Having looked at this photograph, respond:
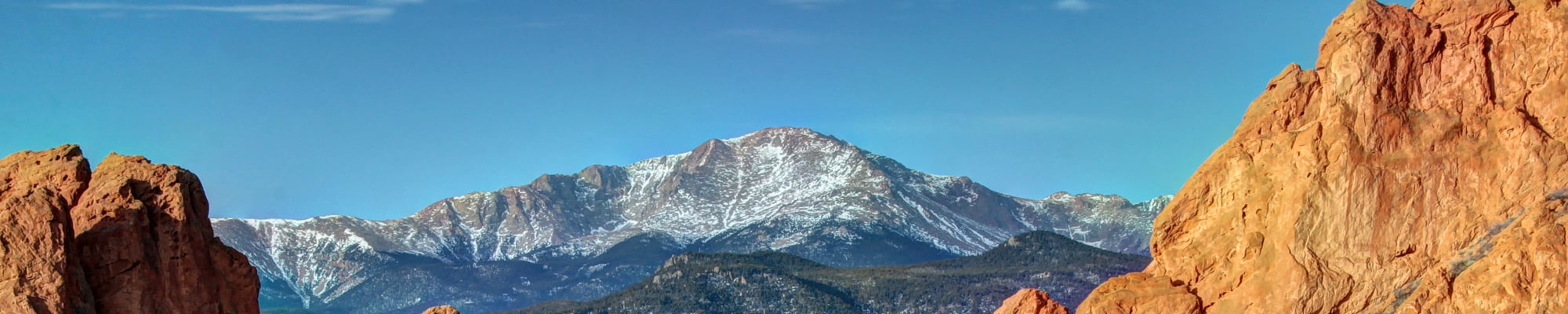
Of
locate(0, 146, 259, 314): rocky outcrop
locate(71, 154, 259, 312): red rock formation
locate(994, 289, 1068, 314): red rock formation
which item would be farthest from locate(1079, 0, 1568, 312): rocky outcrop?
locate(0, 146, 259, 314): rocky outcrop

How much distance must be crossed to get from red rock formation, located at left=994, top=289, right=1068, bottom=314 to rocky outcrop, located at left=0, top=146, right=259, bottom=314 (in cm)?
2788

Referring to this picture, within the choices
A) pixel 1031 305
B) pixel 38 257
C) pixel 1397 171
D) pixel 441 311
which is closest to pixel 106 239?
pixel 38 257

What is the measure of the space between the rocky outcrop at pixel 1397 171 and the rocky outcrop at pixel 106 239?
31162 millimetres

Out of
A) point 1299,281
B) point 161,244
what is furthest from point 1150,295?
point 161,244

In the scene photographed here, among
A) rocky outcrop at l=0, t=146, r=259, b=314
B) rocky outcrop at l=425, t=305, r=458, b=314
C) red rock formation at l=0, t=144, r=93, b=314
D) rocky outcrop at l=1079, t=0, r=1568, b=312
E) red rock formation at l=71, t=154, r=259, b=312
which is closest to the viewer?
red rock formation at l=0, t=144, r=93, b=314

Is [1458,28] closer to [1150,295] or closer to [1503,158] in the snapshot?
[1503,158]

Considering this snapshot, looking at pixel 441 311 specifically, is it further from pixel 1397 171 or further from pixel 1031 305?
pixel 1397 171

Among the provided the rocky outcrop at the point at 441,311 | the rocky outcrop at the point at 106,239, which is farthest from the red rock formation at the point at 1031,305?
the rocky outcrop at the point at 106,239

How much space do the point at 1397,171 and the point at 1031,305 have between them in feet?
45.0

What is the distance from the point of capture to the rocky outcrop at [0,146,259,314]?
2053 inches

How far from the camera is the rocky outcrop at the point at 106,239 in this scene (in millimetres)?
52156

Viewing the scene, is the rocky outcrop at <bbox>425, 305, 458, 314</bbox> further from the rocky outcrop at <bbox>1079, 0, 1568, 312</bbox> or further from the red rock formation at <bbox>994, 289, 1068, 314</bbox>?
the rocky outcrop at <bbox>1079, 0, 1568, 312</bbox>

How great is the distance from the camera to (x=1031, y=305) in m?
65.3

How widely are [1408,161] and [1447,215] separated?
2.17 m
